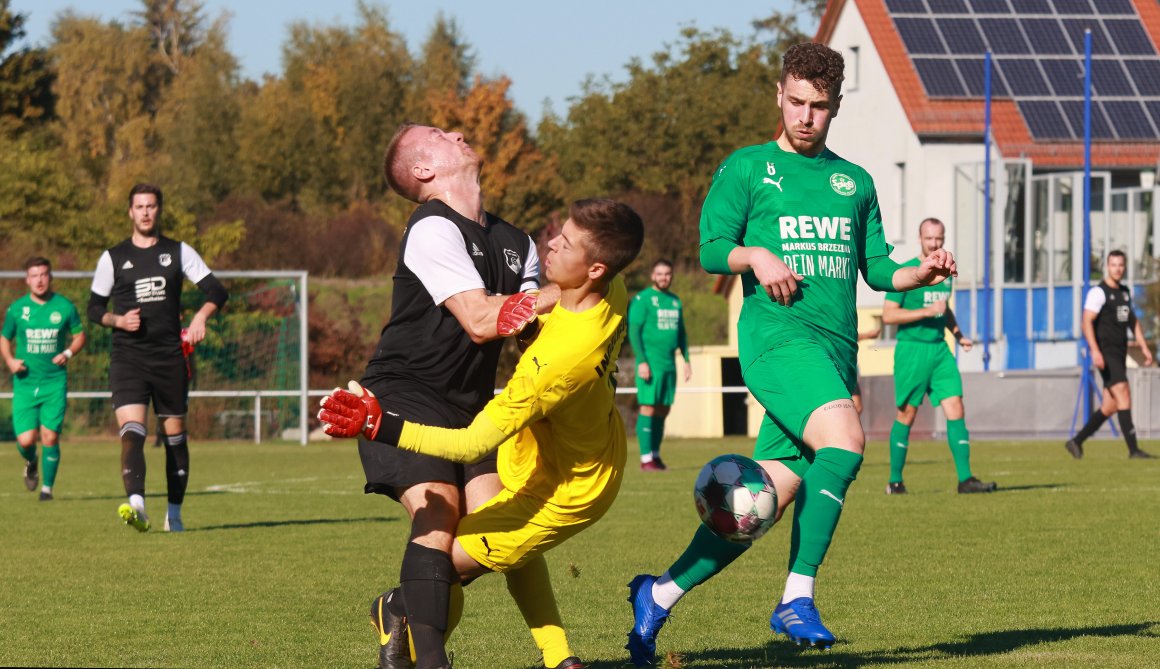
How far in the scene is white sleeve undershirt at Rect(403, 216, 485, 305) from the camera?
5500 mm

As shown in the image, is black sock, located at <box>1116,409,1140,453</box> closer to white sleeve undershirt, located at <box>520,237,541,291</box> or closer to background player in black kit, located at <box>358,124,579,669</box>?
white sleeve undershirt, located at <box>520,237,541,291</box>

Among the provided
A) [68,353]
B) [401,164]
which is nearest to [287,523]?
[68,353]

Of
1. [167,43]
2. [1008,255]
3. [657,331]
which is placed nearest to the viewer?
[657,331]

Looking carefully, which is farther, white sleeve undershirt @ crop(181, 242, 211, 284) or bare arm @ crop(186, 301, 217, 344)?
white sleeve undershirt @ crop(181, 242, 211, 284)

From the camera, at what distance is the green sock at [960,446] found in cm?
1436

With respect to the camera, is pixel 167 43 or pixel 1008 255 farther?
pixel 167 43

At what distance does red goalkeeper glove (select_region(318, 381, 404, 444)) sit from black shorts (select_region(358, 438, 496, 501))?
43 centimetres

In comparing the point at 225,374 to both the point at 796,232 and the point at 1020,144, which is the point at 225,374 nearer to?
the point at 1020,144

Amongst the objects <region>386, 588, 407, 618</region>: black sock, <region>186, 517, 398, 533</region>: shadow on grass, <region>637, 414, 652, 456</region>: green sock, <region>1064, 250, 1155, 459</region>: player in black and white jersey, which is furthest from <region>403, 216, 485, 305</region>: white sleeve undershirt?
<region>1064, 250, 1155, 459</region>: player in black and white jersey

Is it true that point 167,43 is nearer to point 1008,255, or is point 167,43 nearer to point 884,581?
point 1008,255

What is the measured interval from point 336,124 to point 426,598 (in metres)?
63.7

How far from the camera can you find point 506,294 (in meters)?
5.81

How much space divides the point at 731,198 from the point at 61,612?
3.54m

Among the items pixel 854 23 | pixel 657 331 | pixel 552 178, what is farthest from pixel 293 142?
pixel 657 331
